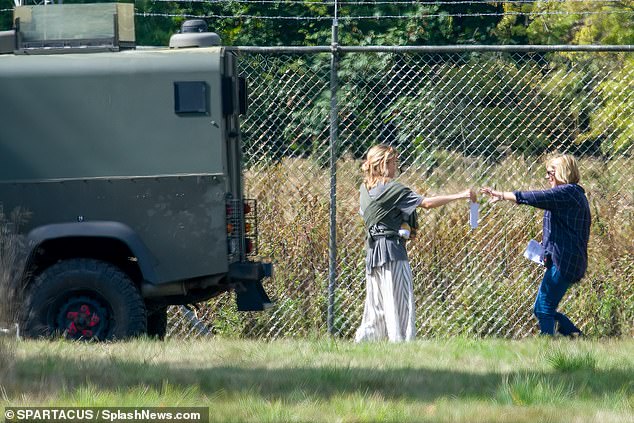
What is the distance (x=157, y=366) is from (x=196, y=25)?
3.06m

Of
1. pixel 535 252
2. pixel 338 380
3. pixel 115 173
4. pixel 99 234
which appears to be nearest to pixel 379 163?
pixel 535 252

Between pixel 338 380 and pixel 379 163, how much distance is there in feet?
9.25

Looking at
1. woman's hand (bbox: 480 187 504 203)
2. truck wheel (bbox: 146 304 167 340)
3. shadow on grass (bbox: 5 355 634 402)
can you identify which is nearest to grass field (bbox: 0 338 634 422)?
shadow on grass (bbox: 5 355 634 402)

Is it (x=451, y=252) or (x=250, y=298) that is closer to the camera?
(x=250, y=298)

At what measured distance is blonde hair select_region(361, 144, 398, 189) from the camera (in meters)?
8.52

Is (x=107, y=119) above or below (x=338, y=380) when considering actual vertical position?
above

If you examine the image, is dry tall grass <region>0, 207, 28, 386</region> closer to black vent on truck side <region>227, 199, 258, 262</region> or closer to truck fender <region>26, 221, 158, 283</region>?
truck fender <region>26, 221, 158, 283</region>

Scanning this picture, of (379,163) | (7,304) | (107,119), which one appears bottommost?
(7,304)

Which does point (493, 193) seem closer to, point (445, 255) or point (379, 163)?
point (379, 163)

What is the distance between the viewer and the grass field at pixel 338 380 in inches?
206

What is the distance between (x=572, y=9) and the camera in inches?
957

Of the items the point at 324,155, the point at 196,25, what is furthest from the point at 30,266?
the point at 324,155

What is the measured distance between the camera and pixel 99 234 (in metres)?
8.03

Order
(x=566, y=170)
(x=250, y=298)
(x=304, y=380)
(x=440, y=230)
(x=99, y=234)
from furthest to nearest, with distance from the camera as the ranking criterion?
(x=440, y=230), (x=250, y=298), (x=566, y=170), (x=99, y=234), (x=304, y=380)
